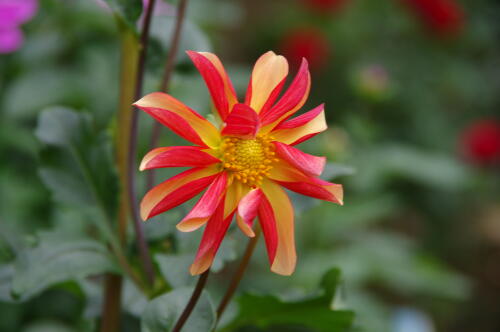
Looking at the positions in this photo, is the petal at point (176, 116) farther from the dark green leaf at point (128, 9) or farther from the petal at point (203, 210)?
the dark green leaf at point (128, 9)

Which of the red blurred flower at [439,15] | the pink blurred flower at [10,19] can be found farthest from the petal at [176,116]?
the red blurred flower at [439,15]

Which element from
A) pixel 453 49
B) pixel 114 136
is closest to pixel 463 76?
pixel 453 49

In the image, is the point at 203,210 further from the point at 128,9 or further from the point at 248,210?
the point at 128,9

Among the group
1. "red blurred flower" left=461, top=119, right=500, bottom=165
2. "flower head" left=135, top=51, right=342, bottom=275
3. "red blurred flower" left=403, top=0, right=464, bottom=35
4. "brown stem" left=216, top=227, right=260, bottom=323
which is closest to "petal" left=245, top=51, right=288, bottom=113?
"flower head" left=135, top=51, right=342, bottom=275

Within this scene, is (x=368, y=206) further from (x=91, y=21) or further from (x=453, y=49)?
(x=453, y=49)

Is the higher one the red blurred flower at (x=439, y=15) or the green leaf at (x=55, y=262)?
the green leaf at (x=55, y=262)

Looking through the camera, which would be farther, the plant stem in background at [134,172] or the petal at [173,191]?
the plant stem in background at [134,172]
